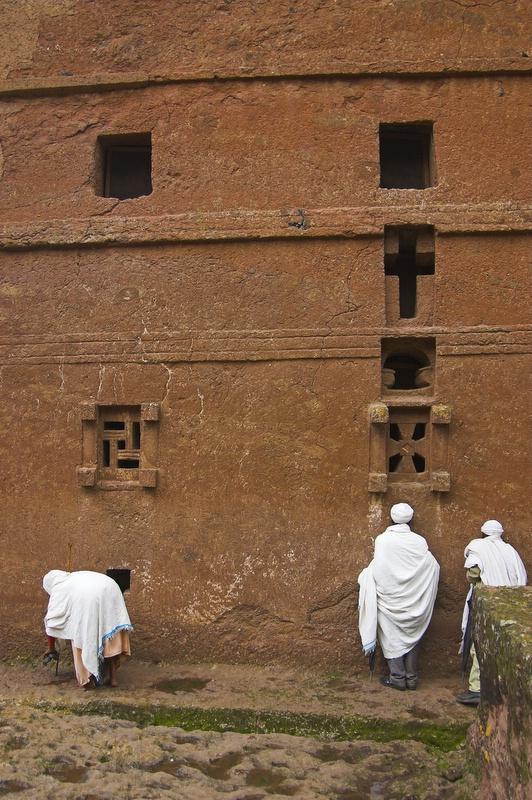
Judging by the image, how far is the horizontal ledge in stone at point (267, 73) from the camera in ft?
20.9

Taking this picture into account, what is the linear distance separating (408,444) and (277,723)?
2.62 metres

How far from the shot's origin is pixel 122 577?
21.0ft

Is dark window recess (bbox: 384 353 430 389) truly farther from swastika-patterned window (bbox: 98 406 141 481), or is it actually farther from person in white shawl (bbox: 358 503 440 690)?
swastika-patterned window (bbox: 98 406 141 481)

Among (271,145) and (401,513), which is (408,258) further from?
(401,513)

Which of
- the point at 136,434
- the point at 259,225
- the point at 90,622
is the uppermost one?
the point at 259,225

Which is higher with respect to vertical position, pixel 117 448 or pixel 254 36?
pixel 254 36

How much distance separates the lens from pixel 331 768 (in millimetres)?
4508

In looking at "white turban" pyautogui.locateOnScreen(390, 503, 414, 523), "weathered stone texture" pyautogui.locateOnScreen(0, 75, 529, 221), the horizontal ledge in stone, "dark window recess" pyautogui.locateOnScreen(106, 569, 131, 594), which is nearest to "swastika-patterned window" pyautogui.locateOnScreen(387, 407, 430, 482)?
"white turban" pyautogui.locateOnScreen(390, 503, 414, 523)

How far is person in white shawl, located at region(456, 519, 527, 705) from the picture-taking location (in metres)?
5.54

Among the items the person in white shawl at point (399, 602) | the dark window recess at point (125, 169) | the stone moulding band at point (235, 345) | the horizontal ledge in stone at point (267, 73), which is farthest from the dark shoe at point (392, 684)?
the horizontal ledge in stone at point (267, 73)

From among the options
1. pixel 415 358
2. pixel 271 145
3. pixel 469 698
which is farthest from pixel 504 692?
pixel 271 145

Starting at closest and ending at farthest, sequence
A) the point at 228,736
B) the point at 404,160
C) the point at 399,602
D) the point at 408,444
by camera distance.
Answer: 1. the point at 228,736
2. the point at 399,602
3. the point at 408,444
4. the point at 404,160

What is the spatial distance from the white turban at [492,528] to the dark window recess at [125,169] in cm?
467

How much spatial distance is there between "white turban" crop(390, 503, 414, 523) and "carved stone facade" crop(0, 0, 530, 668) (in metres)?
0.20
